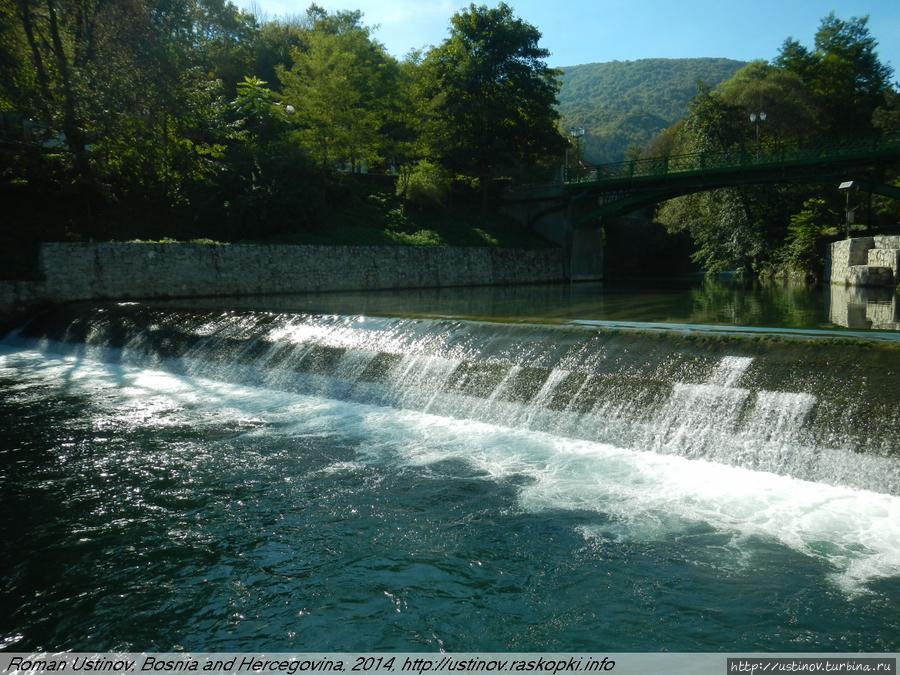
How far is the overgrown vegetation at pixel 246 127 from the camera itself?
2420 centimetres

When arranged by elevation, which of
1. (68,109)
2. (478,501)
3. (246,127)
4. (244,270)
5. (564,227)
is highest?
(246,127)

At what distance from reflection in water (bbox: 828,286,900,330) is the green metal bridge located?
6.29 metres

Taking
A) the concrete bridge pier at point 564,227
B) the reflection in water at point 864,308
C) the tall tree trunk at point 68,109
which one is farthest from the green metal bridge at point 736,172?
the tall tree trunk at point 68,109

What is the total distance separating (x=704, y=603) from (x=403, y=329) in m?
9.28

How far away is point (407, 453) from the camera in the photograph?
8.85 meters

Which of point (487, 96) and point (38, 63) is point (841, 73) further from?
point (38, 63)

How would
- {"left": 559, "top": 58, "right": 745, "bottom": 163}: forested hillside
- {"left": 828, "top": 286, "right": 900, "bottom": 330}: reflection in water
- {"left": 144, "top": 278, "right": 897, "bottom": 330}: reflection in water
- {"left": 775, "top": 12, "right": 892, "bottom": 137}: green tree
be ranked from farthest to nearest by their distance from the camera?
{"left": 559, "top": 58, "right": 745, "bottom": 163}: forested hillside
{"left": 775, "top": 12, "right": 892, "bottom": 137}: green tree
{"left": 144, "top": 278, "right": 897, "bottom": 330}: reflection in water
{"left": 828, "top": 286, "right": 900, "bottom": 330}: reflection in water

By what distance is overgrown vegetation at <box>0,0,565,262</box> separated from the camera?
79.4 feet

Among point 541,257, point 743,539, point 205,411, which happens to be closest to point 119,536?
point 205,411

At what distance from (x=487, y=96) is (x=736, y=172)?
15672mm

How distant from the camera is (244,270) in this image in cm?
2648

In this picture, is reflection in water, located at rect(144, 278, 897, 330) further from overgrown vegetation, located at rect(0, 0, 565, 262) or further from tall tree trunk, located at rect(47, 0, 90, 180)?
tall tree trunk, located at rect(47, 0, 90, 180)

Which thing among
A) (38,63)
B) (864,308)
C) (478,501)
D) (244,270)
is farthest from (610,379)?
(38,63)

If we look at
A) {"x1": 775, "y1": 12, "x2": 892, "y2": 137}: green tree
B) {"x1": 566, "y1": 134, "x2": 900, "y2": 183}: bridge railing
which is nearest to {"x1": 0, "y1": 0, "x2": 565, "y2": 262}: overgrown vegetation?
{"x1": 566, "y1": 134, "x2": 900, "y2": 183}: bridge railing
